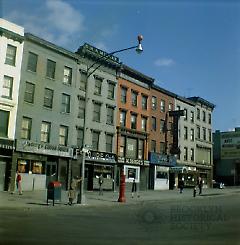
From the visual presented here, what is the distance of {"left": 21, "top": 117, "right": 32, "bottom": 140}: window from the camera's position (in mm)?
→ 36281

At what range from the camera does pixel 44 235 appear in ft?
38.4

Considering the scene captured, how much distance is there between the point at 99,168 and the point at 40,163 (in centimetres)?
780

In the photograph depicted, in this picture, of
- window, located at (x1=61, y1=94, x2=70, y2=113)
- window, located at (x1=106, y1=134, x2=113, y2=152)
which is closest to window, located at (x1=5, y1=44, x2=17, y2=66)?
window, located at (x1=61, y1=94, x2=70, y2=113)

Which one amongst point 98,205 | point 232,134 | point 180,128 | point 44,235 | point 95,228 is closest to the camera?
point 44,235

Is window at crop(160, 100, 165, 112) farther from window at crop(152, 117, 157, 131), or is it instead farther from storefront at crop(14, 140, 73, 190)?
storefront at crop(14, 140, 73, 190)

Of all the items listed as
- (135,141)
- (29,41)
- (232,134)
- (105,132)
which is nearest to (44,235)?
(29,41)

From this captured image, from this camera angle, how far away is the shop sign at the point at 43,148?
3562cm

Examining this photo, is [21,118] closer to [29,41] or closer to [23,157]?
[23,157]

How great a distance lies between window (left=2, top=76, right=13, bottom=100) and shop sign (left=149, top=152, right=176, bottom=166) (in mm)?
21831

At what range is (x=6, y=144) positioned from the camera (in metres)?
34.3

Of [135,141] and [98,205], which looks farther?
[135,141]

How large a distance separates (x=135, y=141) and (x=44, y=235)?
38.1 metres

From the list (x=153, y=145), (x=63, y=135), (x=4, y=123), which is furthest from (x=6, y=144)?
(x=153, y=145)

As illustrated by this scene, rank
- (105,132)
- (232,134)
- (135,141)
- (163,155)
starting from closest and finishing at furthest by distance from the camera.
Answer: (105,132) → (135,141) → (163,155) → (232,134)
